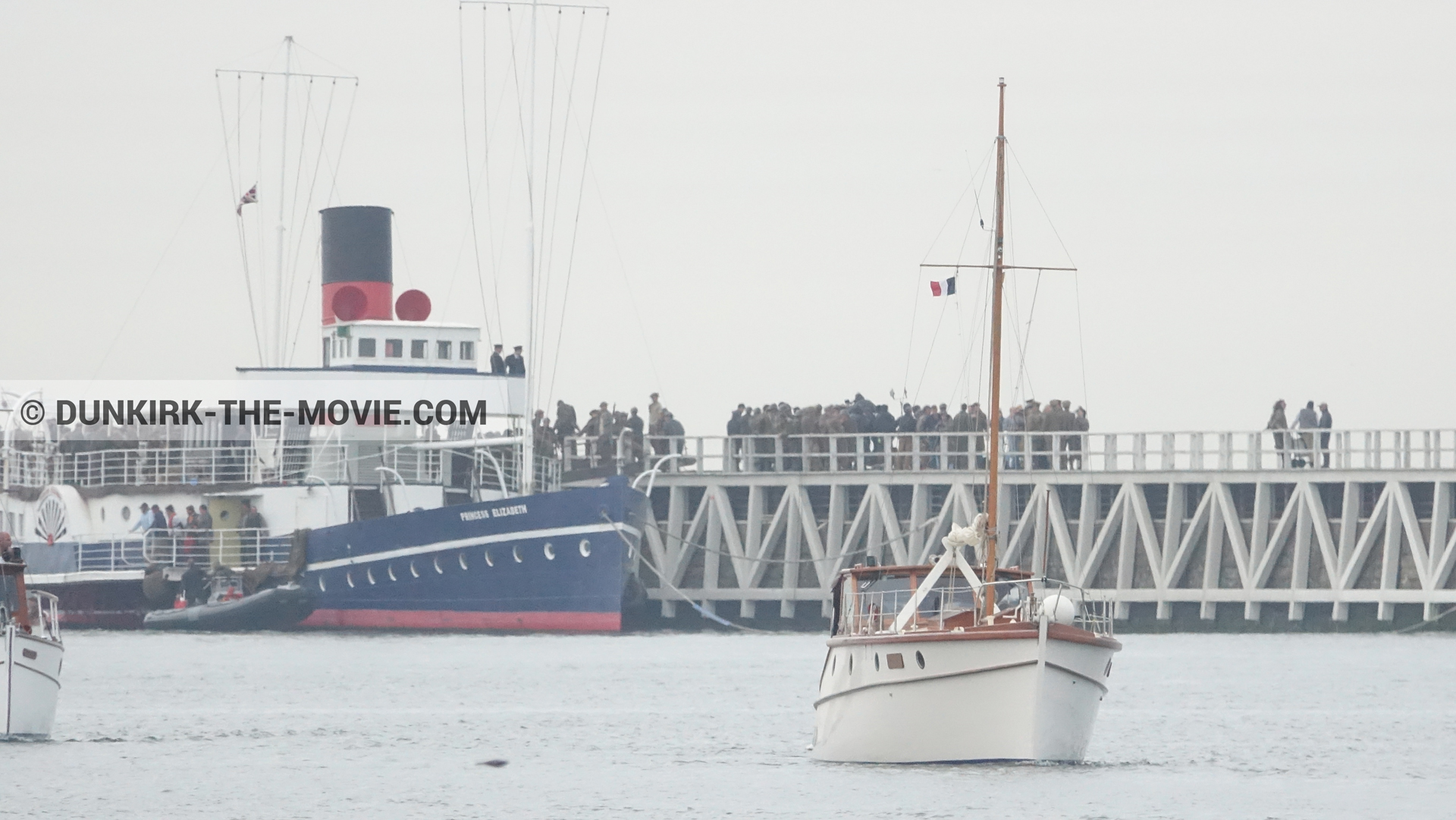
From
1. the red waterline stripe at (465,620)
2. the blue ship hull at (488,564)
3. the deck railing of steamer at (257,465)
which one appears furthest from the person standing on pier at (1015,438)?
the deck railing of steamer at (257,465)

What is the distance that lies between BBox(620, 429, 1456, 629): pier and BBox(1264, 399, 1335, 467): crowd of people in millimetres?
101

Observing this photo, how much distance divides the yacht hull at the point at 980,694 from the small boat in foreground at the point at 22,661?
37.6 feet

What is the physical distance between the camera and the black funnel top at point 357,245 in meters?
72.4

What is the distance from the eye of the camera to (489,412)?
7281 cm

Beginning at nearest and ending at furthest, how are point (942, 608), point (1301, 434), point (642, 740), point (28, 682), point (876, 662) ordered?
point (942, 608) < point (876, 662) < point (28, 682) < point (642, 740) < point (1301, 434)

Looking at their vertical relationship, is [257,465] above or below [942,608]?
above

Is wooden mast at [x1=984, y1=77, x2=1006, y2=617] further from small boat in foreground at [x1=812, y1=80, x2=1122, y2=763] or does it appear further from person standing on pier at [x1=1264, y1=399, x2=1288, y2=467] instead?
person standing on pier at [x1=1264, y1=399, x2=1288, y2=467]

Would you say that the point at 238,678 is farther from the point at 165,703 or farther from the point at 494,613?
the point at 494,613

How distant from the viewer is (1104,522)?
68188mm

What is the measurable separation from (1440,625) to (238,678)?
26.8m

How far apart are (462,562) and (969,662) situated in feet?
114

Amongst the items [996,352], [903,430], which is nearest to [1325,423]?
[903,430]

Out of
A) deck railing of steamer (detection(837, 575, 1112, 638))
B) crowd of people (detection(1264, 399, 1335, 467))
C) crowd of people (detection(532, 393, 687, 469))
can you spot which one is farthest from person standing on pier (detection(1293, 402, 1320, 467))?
deck railing of steamer (detection(837, 575, 1112, 638))

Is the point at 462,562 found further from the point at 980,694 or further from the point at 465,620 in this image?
the point at 980,694
